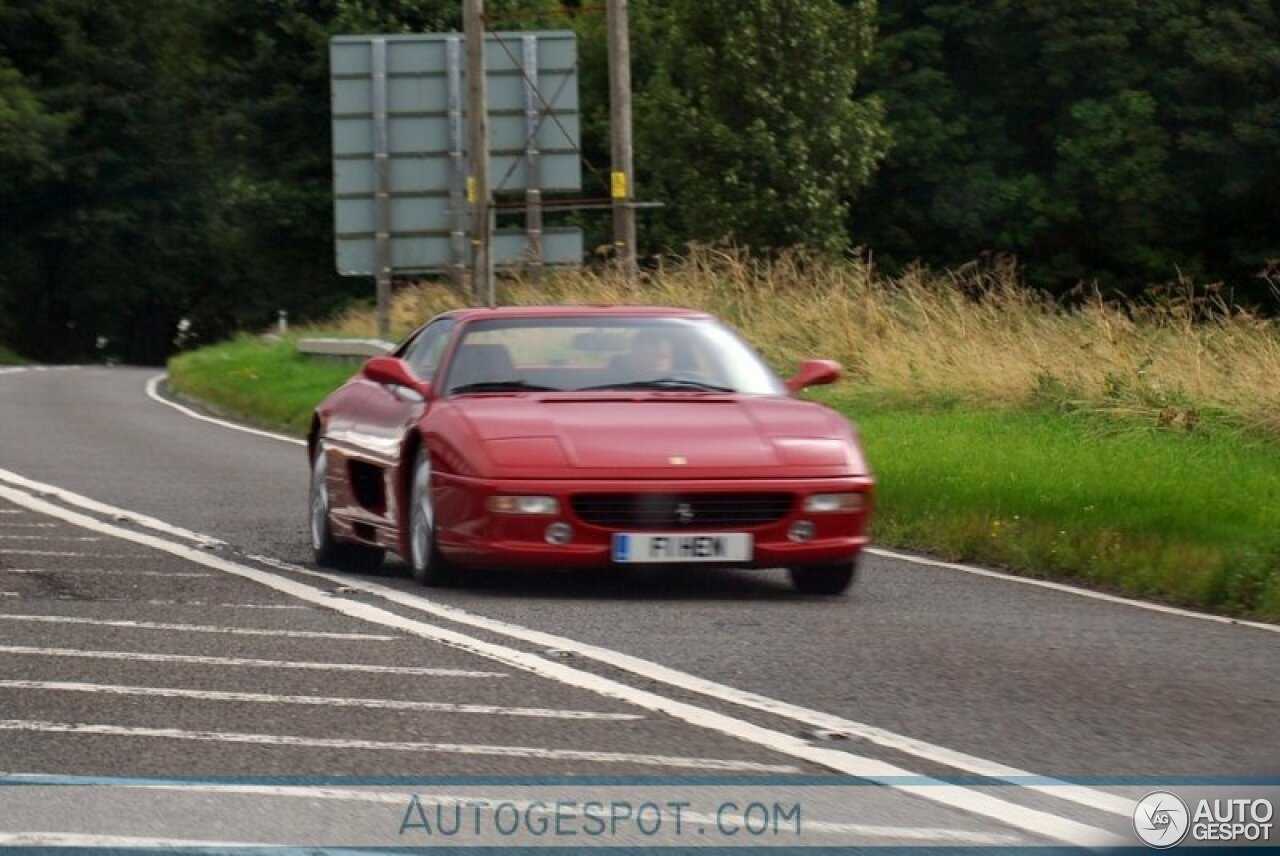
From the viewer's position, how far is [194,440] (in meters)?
25.2

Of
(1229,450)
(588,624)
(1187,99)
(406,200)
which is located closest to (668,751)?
(588,624)

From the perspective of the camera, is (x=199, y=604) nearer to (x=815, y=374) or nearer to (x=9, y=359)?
(x=815, y=374)

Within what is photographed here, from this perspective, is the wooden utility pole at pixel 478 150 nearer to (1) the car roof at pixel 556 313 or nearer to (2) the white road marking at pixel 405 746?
(1) the car roof at pixel 556 313

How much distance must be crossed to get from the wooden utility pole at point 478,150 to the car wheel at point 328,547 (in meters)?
19.0

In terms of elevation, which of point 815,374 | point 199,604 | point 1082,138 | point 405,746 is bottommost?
point 1082,138

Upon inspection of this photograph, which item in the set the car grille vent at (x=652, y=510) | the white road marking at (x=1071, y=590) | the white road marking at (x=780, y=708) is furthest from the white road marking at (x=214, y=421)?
the white road marking at (x=780, y=708)

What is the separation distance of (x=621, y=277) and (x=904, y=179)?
35.2 metres

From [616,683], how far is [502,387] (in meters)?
4.22

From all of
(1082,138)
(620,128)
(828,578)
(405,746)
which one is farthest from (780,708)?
(1082,138)

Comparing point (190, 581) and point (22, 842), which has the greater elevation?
point (22, 842)

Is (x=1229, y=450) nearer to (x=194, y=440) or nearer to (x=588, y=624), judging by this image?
(x=588, y=624)

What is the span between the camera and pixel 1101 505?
14062mm

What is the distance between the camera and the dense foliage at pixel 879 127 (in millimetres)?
54688

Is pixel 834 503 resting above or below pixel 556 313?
below
